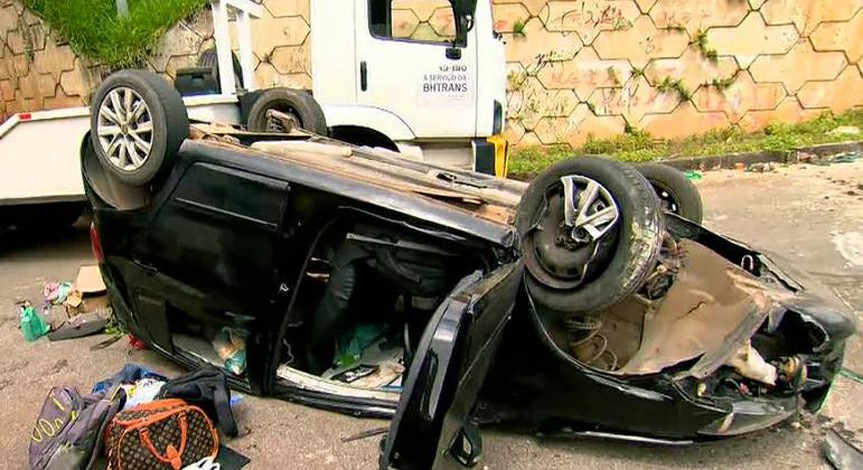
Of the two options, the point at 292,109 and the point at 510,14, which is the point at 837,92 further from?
the point at 292,109

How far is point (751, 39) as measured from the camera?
7812mm

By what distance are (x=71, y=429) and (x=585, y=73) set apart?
280 inches

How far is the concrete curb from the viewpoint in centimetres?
720

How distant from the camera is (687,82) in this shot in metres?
7.95

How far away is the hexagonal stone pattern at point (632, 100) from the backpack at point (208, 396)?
6.70 m

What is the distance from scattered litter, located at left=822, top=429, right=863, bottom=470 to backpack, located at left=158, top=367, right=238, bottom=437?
85.6 inches

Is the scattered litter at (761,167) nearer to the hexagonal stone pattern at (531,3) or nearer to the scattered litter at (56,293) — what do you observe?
the hexagonal stone pattern at (531,3)

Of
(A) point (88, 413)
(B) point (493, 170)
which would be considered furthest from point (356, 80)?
(A) point (88, 413)

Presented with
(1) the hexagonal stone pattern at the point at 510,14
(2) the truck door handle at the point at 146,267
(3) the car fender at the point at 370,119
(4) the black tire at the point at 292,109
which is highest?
(1) the hexagonal stone pattern at the point at 510,14

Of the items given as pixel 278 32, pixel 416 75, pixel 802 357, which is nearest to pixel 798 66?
pixel 416 75

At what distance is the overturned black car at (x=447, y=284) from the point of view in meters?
2.10

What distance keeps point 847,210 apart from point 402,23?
4.05 meters

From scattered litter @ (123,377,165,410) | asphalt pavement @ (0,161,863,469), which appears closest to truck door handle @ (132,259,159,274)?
scattered litter @ (123,377,165,410)

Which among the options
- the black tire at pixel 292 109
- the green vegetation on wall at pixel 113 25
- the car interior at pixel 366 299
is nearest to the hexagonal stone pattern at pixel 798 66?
the black tire at pixel 292 109
